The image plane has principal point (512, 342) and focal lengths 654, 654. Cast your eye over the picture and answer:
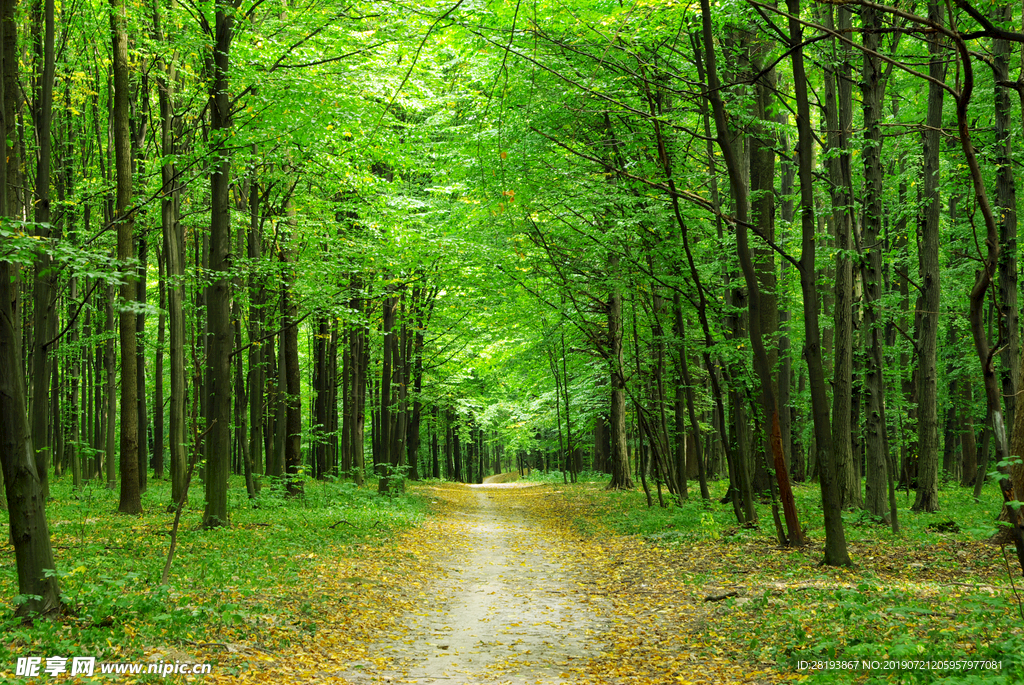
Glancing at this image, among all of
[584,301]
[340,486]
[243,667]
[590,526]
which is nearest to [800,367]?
[584,301]

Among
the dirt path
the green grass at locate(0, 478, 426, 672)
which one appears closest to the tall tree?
the green grass at locate(0, 478, 426, 672)

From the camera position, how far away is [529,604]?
25.5 feet

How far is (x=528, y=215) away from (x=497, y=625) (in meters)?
10.6

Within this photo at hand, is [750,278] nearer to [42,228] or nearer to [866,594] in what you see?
[866,594]

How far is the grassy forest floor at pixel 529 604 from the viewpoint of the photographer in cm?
500

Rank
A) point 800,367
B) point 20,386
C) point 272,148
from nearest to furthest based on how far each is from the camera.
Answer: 1. point 20,386
2. point 272,148
3. point 800,367

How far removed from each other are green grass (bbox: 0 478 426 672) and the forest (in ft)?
0.65

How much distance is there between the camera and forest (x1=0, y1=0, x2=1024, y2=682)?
7855 millimetres

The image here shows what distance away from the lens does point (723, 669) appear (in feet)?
16.8

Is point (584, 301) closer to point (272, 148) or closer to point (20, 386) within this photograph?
point (272, 148)

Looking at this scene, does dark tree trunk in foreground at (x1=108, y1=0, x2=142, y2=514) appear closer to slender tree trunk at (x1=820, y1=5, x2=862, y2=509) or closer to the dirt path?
→ the dirt path

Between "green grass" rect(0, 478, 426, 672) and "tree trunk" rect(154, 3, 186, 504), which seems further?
"tree trunk" rect(154, 3, 186, 504)

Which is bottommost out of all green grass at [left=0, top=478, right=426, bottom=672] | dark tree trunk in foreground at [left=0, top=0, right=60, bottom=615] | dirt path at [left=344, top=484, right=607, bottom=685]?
dirt path at [left=344, top=484, right=607, bottom=685]

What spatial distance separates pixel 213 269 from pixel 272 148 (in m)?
3.10
